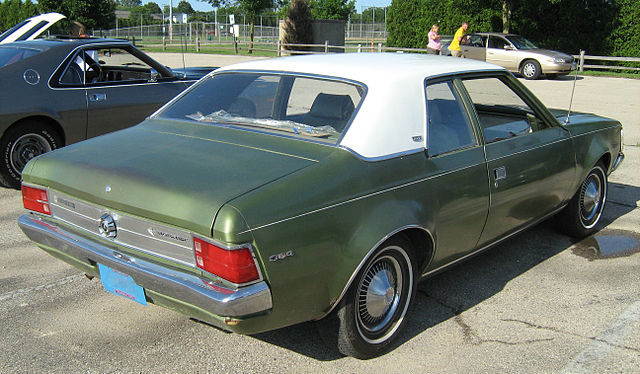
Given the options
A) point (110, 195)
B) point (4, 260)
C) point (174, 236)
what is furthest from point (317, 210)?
point (4, 260)

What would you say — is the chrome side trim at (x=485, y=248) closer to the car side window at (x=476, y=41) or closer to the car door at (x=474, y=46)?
the car door at (x=474, y=46)

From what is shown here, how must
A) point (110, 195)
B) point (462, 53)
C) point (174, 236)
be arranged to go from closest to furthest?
point (174, 236) → point (110, 195) → point (462, 53)

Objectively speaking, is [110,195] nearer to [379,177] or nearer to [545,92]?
[379,177]

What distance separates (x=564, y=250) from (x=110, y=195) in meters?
3.71

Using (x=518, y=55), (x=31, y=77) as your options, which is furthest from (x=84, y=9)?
(x=31, y=77)

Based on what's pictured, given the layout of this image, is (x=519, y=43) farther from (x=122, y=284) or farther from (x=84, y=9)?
(x=84, y=9)

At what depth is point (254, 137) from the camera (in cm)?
341

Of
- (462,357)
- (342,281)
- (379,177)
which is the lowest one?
(462,357)

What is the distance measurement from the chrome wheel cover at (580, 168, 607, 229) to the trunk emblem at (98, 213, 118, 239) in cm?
380

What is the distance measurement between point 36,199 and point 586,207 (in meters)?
4.29

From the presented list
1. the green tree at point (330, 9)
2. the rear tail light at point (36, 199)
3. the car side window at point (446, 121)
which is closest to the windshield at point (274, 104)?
the car side window at point (446, 121)

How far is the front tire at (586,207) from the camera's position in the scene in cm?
502

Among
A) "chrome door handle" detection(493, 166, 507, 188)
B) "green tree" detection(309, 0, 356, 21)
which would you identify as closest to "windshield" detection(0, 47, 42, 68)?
"chrome door handle" detection(493, 166, 507, 188)

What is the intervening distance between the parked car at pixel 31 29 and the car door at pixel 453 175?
6.73 m
